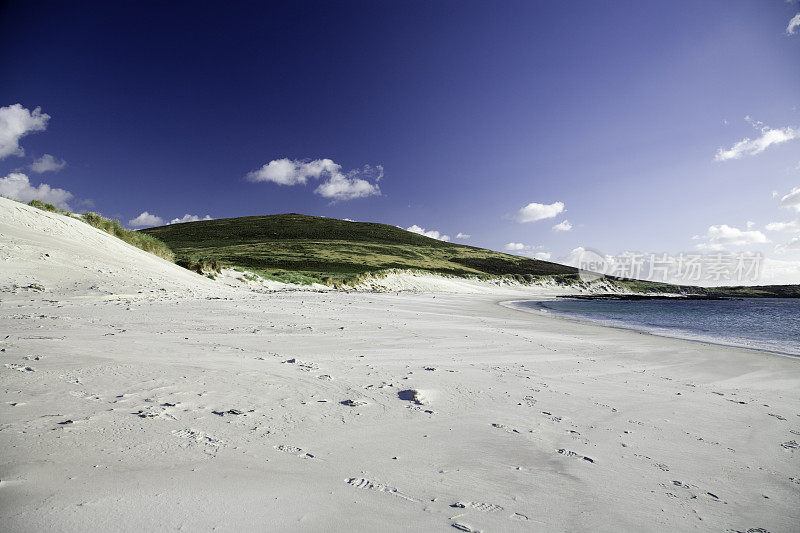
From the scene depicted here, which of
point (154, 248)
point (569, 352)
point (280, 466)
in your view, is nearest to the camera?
point (280, 466)

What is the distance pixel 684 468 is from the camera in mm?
2604

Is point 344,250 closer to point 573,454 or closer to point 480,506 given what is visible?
point 573,454

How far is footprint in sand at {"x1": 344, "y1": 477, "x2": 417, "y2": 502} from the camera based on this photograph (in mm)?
2043

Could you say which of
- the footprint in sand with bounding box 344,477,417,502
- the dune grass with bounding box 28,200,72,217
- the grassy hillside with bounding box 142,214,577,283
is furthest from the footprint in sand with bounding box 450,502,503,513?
the grassy hillside with bounding box 142,214,577,283

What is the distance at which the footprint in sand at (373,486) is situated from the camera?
2.04 m

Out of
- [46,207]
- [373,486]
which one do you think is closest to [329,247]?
[46,207]

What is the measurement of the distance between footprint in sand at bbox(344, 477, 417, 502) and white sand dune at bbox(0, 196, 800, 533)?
0.04 feet

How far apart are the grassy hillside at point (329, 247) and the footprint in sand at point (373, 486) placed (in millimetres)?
42835

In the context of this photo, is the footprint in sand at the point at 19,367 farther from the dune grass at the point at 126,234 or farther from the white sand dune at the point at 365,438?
the dune grass at the point at 126,234

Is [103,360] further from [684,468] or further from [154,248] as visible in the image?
[154,248]

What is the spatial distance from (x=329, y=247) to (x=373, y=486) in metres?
70.7

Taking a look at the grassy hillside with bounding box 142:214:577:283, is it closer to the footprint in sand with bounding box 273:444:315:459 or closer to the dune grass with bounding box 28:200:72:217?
the dune grass with bounding box 28:200:72:217

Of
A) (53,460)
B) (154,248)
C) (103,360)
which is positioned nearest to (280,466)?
(53,460)

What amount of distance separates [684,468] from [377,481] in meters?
2.37
